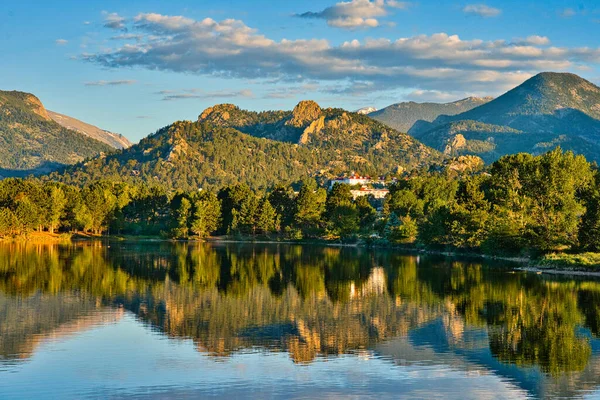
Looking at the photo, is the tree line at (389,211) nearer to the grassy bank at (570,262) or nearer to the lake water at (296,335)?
the grassy bank at (570,262)

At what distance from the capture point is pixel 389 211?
17150 centimetres

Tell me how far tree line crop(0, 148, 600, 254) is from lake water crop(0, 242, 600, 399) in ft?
72.6

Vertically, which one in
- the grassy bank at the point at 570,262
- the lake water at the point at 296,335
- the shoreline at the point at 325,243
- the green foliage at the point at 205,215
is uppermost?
the green foliage at the point at 205,215

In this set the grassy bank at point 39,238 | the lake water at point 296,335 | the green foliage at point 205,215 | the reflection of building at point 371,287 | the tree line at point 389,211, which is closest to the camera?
the lake water at point 296,335

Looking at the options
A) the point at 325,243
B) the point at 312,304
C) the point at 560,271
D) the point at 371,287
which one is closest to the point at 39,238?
the point at 325,243

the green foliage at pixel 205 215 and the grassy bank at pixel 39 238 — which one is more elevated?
the green foliage at pixel 205 215

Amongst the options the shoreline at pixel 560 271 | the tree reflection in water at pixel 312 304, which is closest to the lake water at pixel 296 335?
the tree reflection in water at pixel 312 304

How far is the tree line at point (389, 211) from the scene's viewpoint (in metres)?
102

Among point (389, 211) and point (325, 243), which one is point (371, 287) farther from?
point (389, 211)

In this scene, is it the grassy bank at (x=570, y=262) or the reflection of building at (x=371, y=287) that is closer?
the reflection of building at (x=371, y=287)

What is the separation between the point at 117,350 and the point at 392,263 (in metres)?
68.0

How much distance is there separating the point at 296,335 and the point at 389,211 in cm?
12896

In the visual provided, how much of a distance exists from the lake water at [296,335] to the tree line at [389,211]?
22.1 metres

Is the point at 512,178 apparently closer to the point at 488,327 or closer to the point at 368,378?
the point at 488,327
